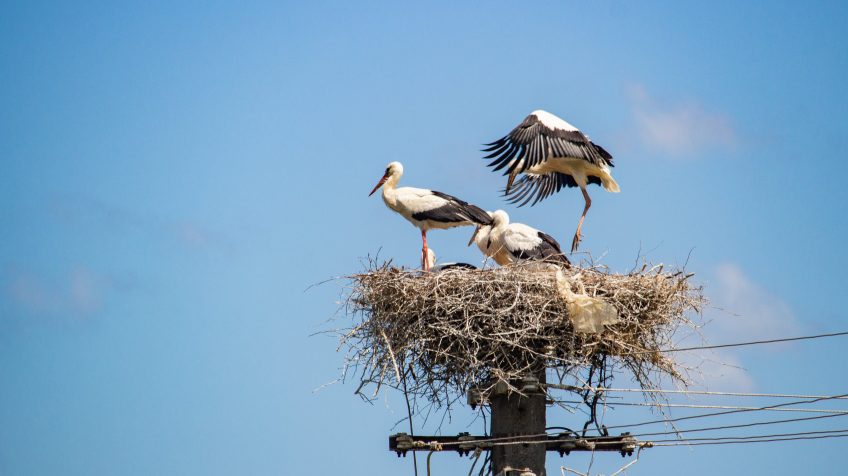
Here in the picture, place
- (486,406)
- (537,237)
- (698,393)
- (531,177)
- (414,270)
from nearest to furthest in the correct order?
(698,393)
(486,406)
(414,270)
(537,237)
(531,177)

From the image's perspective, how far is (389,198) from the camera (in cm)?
1376

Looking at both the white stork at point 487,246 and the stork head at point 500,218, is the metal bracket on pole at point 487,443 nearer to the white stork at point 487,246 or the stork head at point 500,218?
the white stork at point 487,246

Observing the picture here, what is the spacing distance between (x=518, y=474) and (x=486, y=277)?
1634 mm

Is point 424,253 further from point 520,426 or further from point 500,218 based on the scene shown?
point 520,426

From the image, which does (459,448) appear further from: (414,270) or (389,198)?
(389,198)

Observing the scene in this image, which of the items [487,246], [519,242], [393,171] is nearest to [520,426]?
[519,242]

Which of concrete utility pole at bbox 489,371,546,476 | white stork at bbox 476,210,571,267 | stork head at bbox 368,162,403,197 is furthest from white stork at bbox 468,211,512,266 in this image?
concrete utility pole at bbox 489,371,546,476

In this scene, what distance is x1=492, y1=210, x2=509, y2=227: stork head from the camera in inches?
498

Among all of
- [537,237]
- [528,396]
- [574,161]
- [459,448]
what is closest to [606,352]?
[528,396]

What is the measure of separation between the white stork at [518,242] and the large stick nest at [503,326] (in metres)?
1.48

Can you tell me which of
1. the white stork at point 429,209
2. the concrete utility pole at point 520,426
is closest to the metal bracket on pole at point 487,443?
the concrete utility pole at point 520,426

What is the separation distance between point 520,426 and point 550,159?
185 inches

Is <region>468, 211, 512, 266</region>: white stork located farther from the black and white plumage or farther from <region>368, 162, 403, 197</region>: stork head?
<region>368, 162, 403, 197</region>: stork head

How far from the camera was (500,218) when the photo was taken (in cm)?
1269
